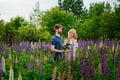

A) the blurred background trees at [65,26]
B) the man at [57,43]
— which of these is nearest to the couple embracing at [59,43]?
the man at [57,43]

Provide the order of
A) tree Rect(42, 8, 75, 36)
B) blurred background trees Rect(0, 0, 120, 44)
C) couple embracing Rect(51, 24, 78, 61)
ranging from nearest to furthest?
1. couple embracing Rect(51, 24, 78, 61)
2. blurred background trees Rect(0, 0, 120, 44)
3. tree Rect(42, 8, 75, 36)

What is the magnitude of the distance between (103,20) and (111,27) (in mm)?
900

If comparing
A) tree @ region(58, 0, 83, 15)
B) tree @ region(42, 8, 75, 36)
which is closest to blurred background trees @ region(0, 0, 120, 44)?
tree @ region(42, 8, 75, 36)

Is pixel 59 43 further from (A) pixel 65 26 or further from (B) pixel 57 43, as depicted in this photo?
(A) pixel 65 26

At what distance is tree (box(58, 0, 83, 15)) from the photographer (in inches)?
2776

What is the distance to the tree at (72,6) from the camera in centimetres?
7050

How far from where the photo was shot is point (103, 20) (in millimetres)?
22562

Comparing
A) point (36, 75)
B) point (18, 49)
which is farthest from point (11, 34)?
point (36, 75)

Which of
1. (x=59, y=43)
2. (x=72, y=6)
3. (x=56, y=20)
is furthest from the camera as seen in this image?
(x=72, y=6)

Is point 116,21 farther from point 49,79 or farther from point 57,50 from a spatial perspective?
point 49,79

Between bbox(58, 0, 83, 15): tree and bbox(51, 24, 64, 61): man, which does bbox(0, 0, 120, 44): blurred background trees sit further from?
bbox(58, 0, 83, 15): tree

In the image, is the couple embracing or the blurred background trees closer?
the couple embracing

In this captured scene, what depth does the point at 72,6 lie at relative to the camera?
70.8m

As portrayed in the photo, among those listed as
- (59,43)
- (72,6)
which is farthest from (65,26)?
(72,6)
